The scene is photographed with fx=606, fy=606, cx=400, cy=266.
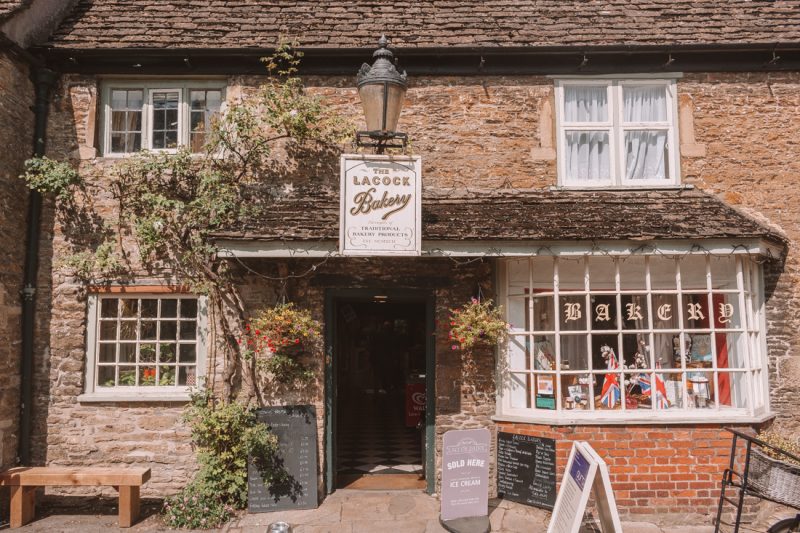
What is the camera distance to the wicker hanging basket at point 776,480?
547cm

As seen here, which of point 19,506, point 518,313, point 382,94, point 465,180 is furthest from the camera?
point 465,180

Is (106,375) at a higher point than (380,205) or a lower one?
lower

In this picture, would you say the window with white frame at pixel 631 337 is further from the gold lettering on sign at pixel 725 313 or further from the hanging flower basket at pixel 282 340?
the hanging flower basket at pixel 282 340

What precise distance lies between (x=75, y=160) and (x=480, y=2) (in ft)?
20.3

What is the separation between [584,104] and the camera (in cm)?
843

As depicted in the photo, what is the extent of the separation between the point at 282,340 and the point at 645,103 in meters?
5.87

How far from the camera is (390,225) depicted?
681 cm

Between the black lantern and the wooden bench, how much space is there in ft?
16.0

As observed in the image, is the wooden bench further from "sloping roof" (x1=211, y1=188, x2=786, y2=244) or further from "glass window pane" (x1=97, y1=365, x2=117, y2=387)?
"sloping roof" (x1=211, y1=188, x2=786, y2=244)

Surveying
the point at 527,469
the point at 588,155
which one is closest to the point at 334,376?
the point at 527,469

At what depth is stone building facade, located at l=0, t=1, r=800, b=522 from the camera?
25.2 ft

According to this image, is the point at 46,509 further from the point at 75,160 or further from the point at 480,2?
the point at 480,2

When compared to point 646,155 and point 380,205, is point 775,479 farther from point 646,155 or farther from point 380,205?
point 380,205

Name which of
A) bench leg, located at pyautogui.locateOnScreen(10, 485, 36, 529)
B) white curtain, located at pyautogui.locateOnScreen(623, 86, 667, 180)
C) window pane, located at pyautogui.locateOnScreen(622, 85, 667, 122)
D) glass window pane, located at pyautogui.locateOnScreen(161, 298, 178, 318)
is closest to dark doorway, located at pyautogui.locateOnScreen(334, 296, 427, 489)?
glass window pane, located at pyautogui.locateOnScreen(161, 298, 178, 318)
